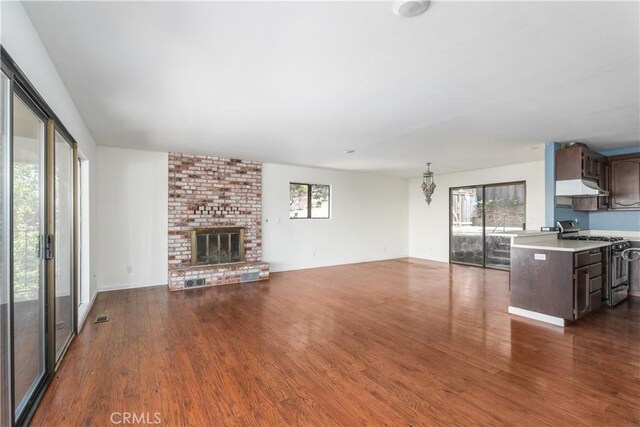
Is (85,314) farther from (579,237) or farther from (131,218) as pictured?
(579,237)

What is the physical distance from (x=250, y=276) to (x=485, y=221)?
555 cm

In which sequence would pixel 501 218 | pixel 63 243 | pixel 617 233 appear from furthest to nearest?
1. pixel 501 218
2. pixel 617 233
3. pixel 63 243

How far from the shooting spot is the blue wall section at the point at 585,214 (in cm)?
463

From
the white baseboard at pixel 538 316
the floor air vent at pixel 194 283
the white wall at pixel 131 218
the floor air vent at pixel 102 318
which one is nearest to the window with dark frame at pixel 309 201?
the floor air vent at pixel 194 283

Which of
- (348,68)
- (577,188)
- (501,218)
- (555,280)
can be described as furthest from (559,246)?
(501,218)

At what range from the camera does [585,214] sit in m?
5.34

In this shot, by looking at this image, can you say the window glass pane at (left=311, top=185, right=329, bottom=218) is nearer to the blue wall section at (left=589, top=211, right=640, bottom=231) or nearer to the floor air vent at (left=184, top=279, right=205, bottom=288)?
the floor air vent at (left=184, top=279, right=205, bottom=288)

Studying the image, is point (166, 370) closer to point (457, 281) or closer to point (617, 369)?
point (617, 369)

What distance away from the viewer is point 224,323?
3.54 metres

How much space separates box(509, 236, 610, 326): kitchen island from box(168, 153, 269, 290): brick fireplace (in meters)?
4.22

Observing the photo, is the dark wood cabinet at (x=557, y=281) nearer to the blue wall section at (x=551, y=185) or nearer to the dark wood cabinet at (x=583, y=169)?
the blue wall section at (x=551, y=185)

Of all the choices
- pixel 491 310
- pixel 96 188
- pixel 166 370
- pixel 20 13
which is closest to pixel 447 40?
pixel 20 13

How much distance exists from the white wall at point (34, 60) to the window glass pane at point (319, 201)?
486 centimetres

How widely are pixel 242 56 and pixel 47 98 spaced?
1481 millimetres
